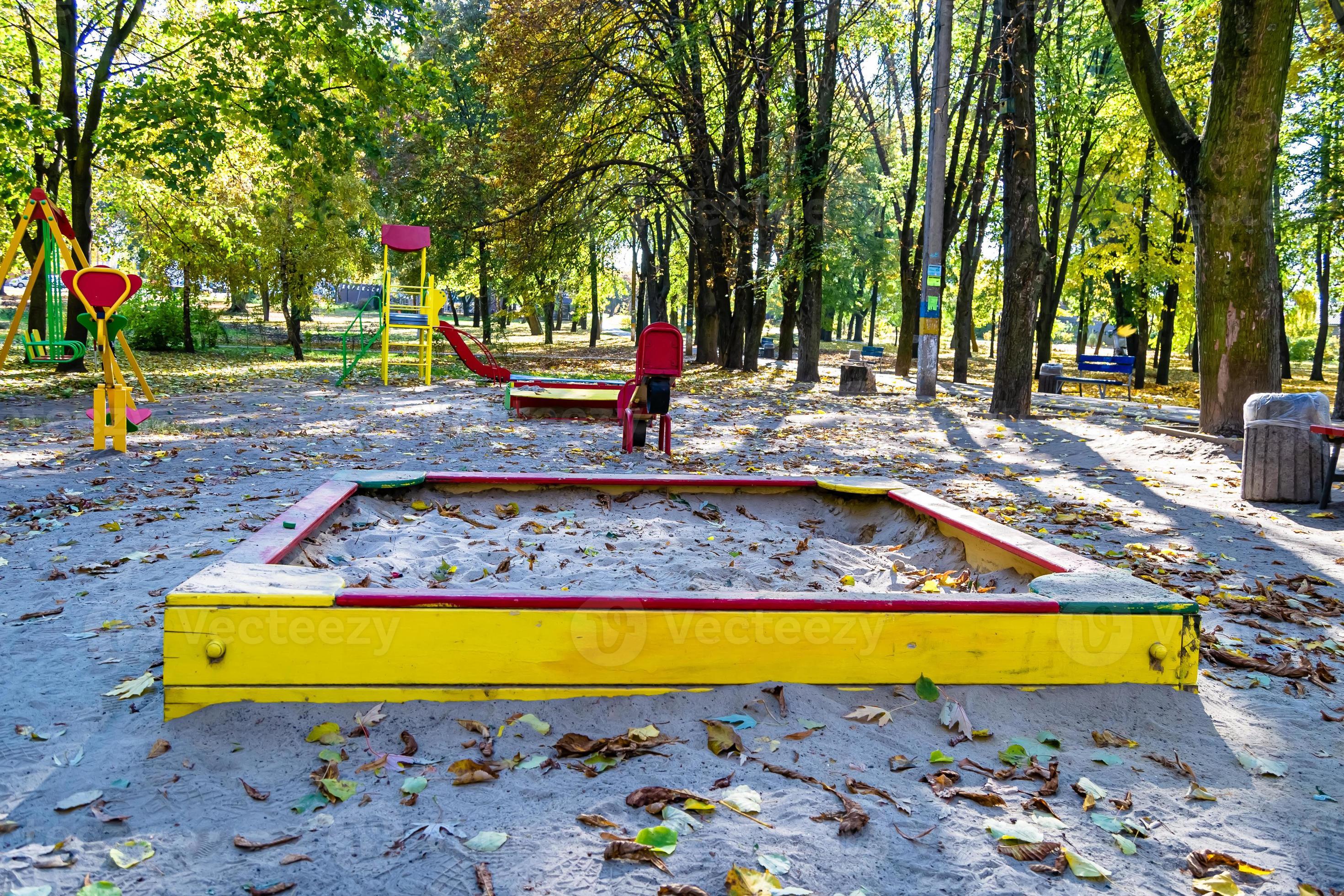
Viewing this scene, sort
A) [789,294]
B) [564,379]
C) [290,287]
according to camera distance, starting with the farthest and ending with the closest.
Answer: [290,287] → [789,294] → [564,379]

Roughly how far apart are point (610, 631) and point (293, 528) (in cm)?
168

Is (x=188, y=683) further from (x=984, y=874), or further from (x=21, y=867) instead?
(x=984, y=874)

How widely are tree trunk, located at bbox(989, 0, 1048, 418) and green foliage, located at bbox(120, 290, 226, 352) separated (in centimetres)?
1899

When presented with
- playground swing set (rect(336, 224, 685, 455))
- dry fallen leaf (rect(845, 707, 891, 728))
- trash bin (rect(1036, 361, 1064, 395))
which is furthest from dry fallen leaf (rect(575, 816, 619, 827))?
trash bin (rect(1036, 361, 1064, 395))

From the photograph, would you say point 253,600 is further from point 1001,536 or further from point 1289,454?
point 1289,454

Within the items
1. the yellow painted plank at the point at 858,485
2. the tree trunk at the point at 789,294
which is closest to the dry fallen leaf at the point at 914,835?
the yellow painted plank at the point at 858,485

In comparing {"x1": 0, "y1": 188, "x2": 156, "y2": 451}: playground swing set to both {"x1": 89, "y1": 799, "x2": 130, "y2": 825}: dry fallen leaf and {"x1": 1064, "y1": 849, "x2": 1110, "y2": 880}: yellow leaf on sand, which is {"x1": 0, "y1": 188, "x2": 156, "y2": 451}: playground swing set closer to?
{"x1": 89, "y1": 799, "x2": 130, "y2": 825}: dry fallen leaf

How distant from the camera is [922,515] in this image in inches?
187

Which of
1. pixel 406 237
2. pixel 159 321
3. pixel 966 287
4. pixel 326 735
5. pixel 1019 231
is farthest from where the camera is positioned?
pixel 159 321

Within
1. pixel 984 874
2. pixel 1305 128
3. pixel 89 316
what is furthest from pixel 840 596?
pixel 1305 128

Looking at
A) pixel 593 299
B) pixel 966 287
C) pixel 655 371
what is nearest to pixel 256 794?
pixel 655 371

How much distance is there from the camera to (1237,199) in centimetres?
870

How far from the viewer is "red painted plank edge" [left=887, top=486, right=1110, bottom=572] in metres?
3.51

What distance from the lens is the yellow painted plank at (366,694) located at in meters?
2.67
